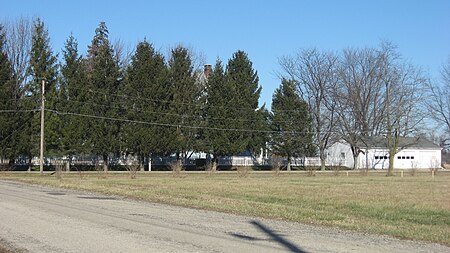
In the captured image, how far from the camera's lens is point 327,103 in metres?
76.2

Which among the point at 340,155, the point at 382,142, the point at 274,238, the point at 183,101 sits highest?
the point at 183,101

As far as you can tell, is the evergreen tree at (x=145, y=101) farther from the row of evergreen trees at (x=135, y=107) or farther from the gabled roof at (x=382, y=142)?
the gabled roof at (x=382, y=142)

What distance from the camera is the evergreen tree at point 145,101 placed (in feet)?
203

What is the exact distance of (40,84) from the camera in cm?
6009

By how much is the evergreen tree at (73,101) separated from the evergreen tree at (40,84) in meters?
0.96

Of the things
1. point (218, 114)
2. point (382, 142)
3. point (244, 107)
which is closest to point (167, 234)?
point (218, 114)

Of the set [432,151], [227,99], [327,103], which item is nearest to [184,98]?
[227,99]

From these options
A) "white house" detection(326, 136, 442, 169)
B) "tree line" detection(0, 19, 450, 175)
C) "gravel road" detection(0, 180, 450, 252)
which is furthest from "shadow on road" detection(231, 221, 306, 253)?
"white house" detection(326, 136, 442, 169)

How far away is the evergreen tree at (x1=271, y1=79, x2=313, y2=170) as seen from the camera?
2901 inches

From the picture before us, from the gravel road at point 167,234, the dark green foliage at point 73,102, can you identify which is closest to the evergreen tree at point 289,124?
the dark green foliage at point 73,102

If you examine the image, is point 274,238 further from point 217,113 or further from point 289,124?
point 289,124

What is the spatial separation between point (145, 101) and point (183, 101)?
5.31 meters

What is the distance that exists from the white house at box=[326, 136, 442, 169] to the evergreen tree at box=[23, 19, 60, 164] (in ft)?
139

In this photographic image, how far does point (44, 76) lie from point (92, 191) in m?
35.7
